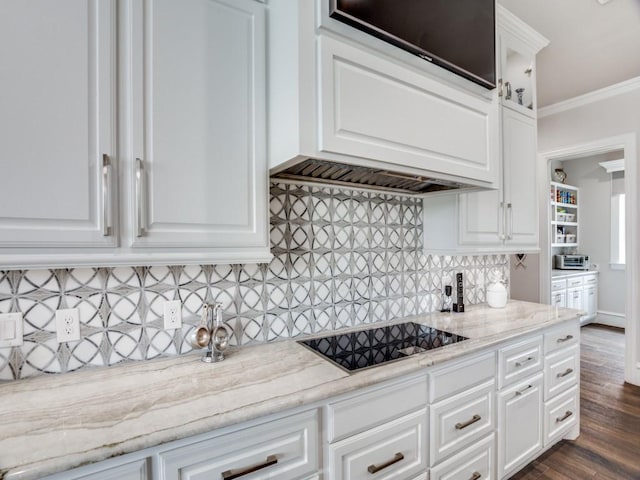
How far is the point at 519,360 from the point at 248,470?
60.4 inches

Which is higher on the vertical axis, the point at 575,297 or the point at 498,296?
the point at 498,296

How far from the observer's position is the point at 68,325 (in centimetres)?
121

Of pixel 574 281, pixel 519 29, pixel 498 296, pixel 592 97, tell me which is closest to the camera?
pixel 519 29

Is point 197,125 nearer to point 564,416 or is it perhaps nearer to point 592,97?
point 564,416

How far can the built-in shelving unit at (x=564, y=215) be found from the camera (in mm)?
5004

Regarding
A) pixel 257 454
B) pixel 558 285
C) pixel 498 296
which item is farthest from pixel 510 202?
pixel 558 285

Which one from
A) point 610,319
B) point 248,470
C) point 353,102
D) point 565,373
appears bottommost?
point 610,319

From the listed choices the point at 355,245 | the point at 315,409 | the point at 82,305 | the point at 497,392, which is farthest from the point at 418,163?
the point at 82,305

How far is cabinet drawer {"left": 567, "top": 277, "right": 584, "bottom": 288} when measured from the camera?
460 centimetres

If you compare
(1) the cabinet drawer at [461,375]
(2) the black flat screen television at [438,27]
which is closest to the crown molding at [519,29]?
(2) the black flat screen television at [438,27]

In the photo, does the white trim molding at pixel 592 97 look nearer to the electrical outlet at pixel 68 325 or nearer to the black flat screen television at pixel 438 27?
the black flat screen television at pixel 438 27

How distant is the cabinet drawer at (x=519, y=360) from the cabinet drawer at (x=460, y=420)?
0.37 ft

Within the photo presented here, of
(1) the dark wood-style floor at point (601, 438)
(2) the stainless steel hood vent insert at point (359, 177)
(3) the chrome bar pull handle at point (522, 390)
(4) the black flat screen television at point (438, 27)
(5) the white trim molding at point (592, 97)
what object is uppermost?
(5) the white trim molding at point (592, 97)

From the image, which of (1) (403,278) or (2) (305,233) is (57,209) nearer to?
(2) (305,233)
